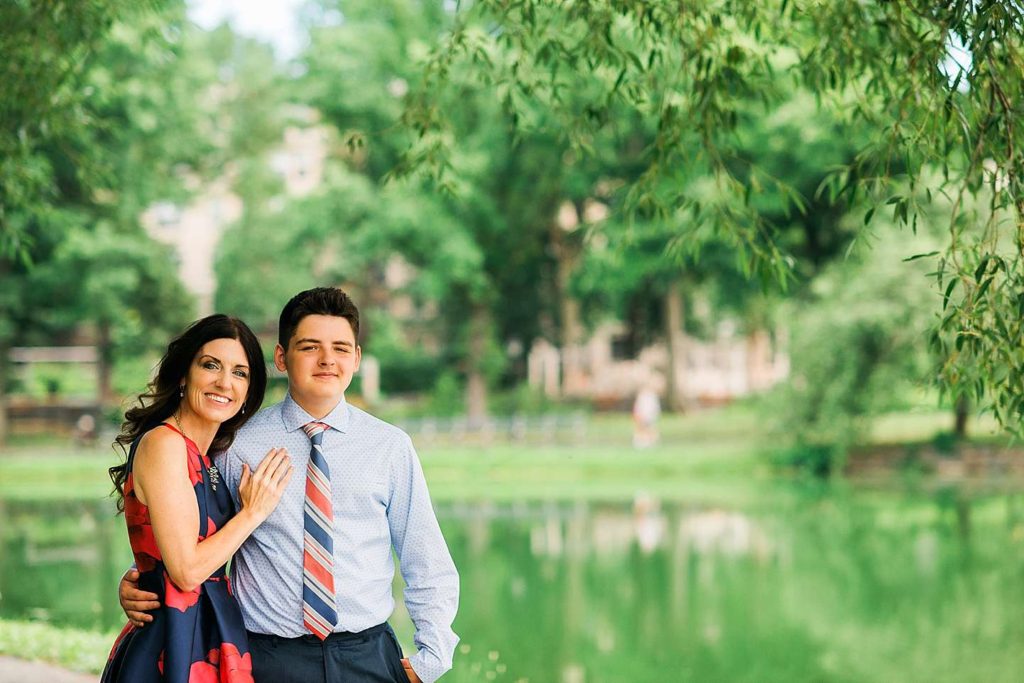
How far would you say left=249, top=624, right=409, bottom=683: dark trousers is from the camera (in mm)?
3480

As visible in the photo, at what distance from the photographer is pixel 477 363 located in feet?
116

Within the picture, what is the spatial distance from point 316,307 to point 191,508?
2.17 ft

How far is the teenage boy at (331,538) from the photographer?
3480mm

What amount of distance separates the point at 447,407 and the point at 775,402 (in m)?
12.3

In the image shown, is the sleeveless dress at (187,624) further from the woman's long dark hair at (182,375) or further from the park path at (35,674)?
the park path at (35,674)

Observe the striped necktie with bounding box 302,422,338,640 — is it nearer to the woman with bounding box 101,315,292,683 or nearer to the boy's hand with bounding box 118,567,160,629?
the woman with bounding box 101,315,292,683

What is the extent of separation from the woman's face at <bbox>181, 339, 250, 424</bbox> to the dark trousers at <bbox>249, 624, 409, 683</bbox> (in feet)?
2.11

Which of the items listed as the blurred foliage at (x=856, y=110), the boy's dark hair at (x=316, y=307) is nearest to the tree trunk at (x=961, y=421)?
the blurred foliage at (x=856, y=110)

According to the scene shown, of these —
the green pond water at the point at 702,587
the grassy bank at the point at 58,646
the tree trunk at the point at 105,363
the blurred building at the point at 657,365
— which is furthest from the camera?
the blurred building at the point at 657,365

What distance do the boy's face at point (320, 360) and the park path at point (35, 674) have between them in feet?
13.7

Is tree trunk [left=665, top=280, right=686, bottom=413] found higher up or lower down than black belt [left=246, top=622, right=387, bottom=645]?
higher up

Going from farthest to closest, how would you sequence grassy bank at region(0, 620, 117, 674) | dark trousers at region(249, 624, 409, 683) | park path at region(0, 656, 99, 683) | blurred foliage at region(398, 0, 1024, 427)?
grassy bank at region(0, 620, 117, 674)
park path at region(0, 656, 99, 683)
blurred foliage at region(398, 0, 1024, 427)
dark trousers at region(249, 624, 409, 683)

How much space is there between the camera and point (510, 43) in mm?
6590

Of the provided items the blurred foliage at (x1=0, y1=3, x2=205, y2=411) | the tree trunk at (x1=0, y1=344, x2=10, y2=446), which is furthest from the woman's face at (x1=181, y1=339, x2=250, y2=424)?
the tree trunk at (x1=0, y1=344, x2=10, y2=446)
